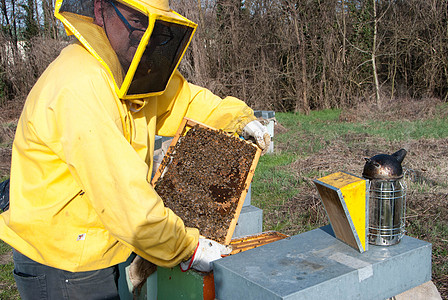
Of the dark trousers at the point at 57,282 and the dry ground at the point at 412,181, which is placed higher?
the dark trousers at the point at 57,282

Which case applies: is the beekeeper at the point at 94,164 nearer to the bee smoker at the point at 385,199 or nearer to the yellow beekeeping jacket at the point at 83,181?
the yellow beekeeping jacket at the point at 83,181

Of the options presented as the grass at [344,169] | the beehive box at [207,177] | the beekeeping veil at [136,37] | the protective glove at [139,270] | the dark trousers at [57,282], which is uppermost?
the beekeeping veil at [136,37]

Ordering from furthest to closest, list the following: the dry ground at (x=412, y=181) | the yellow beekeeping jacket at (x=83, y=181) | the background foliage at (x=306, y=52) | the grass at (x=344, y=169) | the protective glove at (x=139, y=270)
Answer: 1. the background foliage at (x=306, y=52)
2. the grass at (x=344, y=169)
3. the dry ground at (x=412, y=181)
4. the protective glove at (x=139, y=270)
5. the yellow beekeeping jacket at (x=83, y=181)

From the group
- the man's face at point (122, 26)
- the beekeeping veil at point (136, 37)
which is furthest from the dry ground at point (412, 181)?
the man's face at point (122, 26)

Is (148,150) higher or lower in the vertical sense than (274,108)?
higher

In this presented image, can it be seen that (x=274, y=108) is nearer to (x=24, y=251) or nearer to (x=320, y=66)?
(x=320, y=66)

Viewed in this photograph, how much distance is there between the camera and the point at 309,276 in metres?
1.70

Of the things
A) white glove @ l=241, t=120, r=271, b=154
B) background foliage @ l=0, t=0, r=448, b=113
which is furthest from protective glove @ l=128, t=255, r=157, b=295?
background foliage @ l=0, t=0, r=448, b=113

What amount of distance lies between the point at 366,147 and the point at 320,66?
7.62 metres

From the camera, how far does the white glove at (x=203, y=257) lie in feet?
6.58

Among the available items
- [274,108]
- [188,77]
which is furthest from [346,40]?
[188,77]

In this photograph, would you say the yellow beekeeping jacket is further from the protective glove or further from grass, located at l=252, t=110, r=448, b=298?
grass, located at l=252, t=110, r=448, b=298

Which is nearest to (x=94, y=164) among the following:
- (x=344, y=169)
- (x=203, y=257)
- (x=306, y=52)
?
(x=203, y=257)

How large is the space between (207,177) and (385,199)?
1.15m
